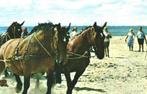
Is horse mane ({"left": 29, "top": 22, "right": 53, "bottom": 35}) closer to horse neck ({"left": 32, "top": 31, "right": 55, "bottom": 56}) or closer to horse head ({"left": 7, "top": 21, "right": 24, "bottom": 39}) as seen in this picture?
horse neck ({"left": 32, "top": 31, "right": 55, "bottom": 56})

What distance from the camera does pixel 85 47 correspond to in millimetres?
13164

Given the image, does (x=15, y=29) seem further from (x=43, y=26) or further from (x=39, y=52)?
(x=39, y=52)

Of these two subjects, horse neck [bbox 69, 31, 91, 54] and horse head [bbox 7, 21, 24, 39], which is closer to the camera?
horse neck [bbox 69, 31, 91, 54]

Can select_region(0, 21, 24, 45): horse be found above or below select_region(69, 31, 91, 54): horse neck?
above

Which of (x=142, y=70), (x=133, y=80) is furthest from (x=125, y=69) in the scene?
(x=133, y=80)

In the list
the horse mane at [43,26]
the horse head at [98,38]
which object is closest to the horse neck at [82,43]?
the horse head at [98,38]

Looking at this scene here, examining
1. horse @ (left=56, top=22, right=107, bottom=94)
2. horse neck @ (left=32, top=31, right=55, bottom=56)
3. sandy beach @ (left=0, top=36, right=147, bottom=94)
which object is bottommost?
sandy beach @ (left=0, top=36, right=147, bottom=94)

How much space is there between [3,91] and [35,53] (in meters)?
3.63

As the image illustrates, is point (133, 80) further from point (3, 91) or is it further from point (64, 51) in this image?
point (64, 51)

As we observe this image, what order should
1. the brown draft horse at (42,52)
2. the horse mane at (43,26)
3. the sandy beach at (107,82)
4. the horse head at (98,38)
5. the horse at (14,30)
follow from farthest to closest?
Answer: the horse at (14,30) → the sandy beach at (107,82) → the horse head at (98,38) → the horse mane at (43,26) → the brown draft horse at (42,52)

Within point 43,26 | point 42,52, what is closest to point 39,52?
point 42,52

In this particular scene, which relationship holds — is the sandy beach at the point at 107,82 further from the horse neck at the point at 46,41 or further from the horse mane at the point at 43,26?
the horse neck at the point at 46,41

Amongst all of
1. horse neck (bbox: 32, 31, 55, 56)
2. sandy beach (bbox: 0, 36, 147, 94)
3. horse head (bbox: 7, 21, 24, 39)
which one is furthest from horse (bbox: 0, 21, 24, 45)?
horse neck (bbox: 32, 31, 55, 56)

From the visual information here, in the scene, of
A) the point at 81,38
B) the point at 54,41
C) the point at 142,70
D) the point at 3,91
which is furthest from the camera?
the point at 142,70
